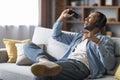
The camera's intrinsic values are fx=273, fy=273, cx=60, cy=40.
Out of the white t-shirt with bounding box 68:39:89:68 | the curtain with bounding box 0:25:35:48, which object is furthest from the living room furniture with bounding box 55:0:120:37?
the white t-shirt with bounding box 68:39:89:68

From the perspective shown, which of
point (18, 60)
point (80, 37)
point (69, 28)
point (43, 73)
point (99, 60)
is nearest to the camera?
point (43, 73)

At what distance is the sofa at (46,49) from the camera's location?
9.29 ft

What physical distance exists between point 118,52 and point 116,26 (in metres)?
2.22

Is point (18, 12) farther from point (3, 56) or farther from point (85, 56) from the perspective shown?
point (85, 56)

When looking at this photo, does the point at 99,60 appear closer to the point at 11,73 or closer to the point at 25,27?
the point at 11,73

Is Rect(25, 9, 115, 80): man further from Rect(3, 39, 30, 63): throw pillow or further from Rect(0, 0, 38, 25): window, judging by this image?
Rect(0, 0, 38, 25): window

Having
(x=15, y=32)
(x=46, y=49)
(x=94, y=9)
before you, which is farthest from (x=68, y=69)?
(x=94, y=9)

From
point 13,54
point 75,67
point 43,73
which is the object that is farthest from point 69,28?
point 43,73

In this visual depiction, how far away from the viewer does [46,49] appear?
3545 mm

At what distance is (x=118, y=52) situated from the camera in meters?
2.82

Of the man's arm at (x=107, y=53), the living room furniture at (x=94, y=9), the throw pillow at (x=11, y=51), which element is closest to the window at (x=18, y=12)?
the living room furniture at (x=94, y=9)

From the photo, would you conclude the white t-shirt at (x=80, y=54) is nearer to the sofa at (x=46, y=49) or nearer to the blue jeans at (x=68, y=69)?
the blue jeans at (x=68, y=69)

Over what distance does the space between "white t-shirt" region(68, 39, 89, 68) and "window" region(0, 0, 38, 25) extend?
2146 millimetres

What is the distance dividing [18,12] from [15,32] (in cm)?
36
